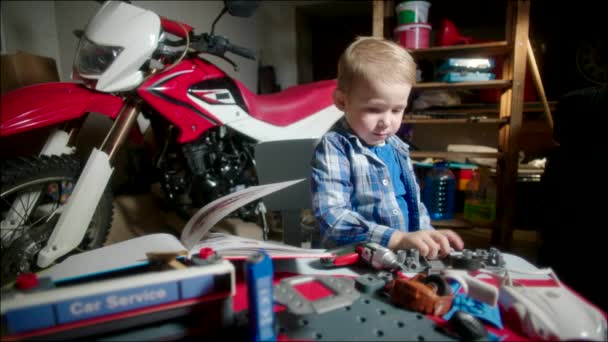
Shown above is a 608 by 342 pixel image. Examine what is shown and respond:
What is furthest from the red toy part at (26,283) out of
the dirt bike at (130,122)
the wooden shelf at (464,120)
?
the wooden shelf at (464,120)

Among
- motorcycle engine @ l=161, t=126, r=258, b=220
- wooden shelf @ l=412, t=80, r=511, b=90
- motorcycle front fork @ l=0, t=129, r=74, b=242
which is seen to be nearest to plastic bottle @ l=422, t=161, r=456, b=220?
wooden shelf @ l=412, t=80, r=511, b=90

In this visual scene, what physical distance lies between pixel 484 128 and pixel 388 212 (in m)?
1.50

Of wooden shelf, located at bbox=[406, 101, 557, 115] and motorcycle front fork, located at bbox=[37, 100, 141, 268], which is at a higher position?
wooden shelf, located at bbox=[406, 101, 557, 115]

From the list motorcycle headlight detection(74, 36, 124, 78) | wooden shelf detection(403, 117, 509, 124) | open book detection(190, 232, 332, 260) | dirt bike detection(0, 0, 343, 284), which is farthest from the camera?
wooden shelf detection(403, 117, 509, 124)

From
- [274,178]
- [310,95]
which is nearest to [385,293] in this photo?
[274,178]

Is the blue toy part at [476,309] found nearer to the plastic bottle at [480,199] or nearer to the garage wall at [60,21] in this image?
the garage wall at [60,21]

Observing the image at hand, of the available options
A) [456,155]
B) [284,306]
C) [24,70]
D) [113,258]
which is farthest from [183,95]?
[456,155]

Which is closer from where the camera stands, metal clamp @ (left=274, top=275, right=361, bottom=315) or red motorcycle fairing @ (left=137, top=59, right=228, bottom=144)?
metal clamp @ (left=274, top=275, right=361, bottom=315)

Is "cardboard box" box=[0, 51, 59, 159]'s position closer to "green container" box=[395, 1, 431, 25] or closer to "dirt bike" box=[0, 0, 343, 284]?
"dirt bike" box=[0, 0, 343, 284]

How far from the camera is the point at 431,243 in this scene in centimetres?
42

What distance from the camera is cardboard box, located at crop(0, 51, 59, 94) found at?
497 mm

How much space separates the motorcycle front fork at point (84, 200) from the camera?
0.65 m

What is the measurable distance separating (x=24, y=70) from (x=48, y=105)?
0.61 feet

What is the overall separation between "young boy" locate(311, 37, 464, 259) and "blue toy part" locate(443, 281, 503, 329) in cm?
14
